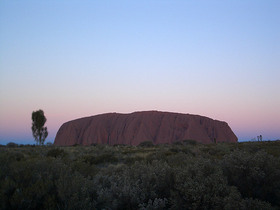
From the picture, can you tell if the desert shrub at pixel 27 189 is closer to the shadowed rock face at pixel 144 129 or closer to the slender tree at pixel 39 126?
the slender tree at pixel 39 126

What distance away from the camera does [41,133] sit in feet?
143

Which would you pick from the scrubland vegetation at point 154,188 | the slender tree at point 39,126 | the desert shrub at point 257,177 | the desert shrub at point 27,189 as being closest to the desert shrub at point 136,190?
the scrubland vegetation at point 154,188

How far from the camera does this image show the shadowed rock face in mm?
59906

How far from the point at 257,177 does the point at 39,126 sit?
44.3 meters

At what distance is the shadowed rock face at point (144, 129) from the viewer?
59.9m

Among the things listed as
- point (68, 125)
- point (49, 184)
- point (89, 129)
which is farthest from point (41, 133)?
point (49, 184)

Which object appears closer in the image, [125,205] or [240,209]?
[240,209]

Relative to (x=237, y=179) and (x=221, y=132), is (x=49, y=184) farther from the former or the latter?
(x=221, y=132)

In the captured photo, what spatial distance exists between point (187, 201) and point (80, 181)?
2.07 meters

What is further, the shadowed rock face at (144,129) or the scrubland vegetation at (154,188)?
the shadowed rock face at (144,129)

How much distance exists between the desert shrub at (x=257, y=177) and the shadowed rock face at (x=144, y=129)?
5344cm

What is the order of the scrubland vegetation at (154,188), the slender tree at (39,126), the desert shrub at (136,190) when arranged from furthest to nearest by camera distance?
1. the slender tree at (39,126)
2. the desert shrub at (136,190)
3. the scrubland vegetation at (154,188)

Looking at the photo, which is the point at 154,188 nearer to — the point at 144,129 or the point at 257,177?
the point at 257,177

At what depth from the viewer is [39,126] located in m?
43.4
